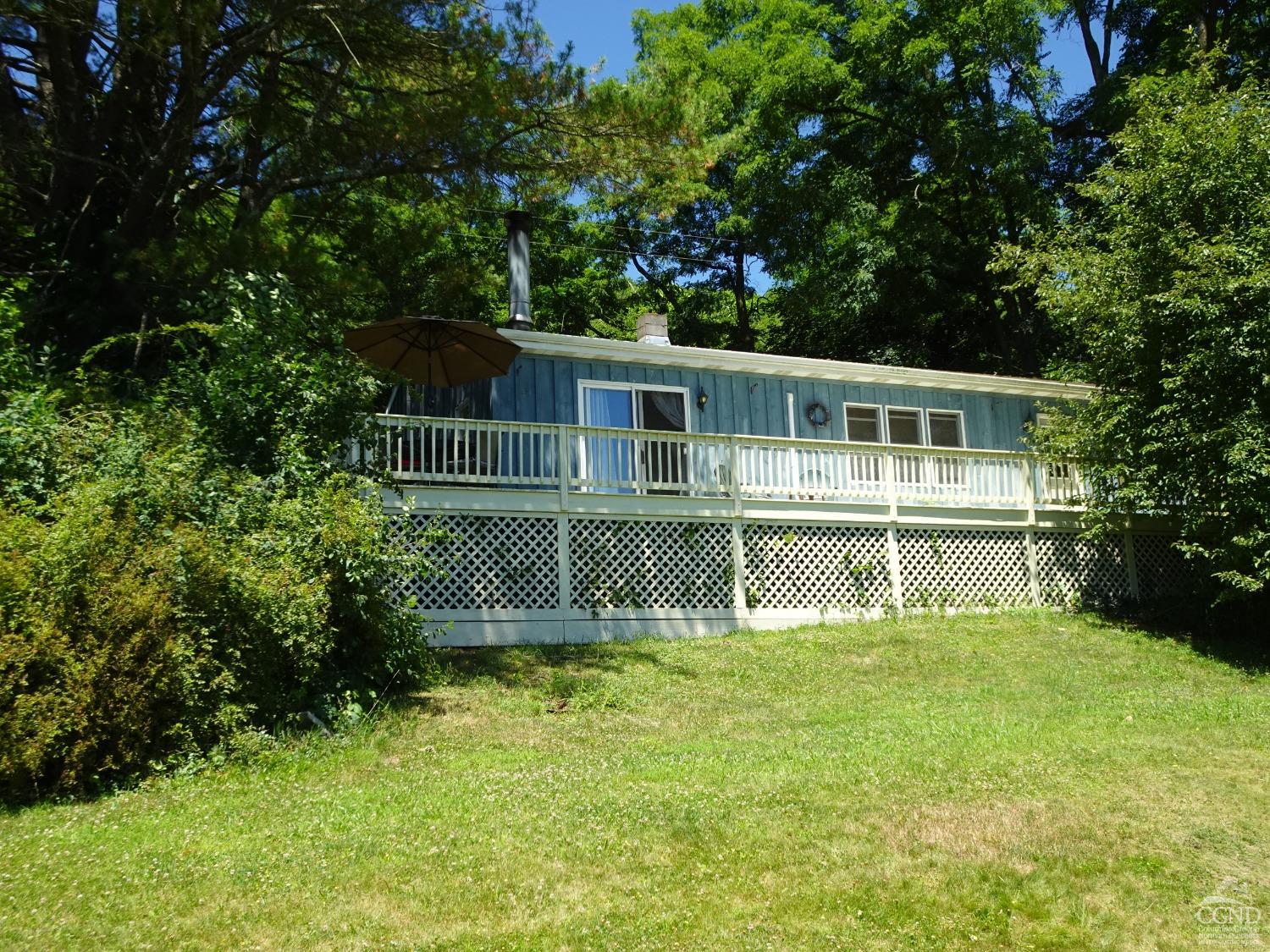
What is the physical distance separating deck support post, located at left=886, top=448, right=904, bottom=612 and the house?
0.02 m

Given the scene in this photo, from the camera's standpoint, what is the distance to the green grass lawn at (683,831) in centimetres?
514

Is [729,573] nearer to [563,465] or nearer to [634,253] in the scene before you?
[563,465]

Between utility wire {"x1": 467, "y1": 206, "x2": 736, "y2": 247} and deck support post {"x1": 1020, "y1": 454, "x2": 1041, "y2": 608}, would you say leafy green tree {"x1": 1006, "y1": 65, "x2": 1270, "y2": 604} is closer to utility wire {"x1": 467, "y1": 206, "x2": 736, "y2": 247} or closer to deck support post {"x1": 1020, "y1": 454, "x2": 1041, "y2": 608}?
deck support post {"x1": 1020, "y1": 454, "x2": 1041, "y2": 608}

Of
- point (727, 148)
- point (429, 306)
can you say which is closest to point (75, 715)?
point (429, 306)

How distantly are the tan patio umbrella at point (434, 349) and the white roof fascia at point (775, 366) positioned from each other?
1.53 m

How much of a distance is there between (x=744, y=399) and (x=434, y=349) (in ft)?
19.8

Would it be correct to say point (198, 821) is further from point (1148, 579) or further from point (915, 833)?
point (1148, 579)

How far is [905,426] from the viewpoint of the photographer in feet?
60.3

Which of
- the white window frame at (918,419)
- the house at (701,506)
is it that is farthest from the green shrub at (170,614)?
the white window frame at (918,419)

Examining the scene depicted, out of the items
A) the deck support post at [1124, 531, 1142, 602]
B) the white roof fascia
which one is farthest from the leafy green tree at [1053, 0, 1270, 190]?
the deck support post at [1124, 531, 1142, 602]

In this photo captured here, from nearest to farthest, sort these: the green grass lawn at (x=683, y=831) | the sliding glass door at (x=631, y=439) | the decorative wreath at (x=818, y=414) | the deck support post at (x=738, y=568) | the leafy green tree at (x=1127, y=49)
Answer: the green grass lawn at (x=683, y=831)
the sliding glass door at (x=631, y=439)
the deck support post at (x=738, y=568)
the decorative wreath at (x=818, y=414)
the leafy green tree at (x=1127, y=49)

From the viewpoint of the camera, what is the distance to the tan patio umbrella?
12.3 metres

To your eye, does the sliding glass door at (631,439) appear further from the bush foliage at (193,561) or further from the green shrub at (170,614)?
the green shrub at (170,614)

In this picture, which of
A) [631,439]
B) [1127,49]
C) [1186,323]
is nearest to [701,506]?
[631,439]
